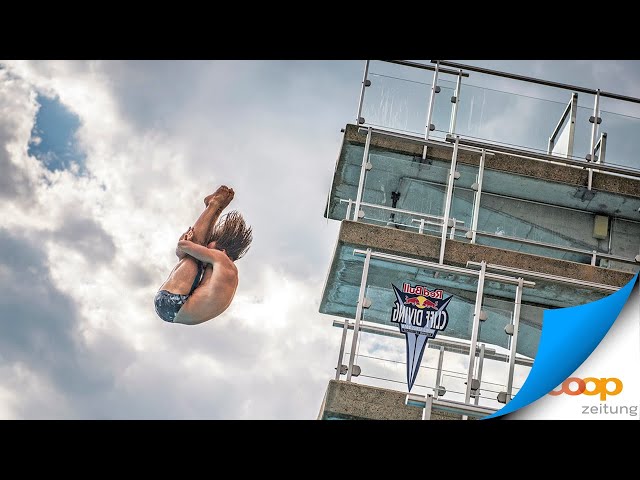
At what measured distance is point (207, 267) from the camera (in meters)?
31.6

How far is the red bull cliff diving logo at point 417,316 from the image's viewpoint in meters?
16.6

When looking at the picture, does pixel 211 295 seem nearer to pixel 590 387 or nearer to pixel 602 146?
pixel 602 146

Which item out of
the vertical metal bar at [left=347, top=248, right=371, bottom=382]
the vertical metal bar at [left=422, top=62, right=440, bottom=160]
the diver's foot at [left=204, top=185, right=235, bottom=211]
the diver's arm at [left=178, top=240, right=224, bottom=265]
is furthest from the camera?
the diver's foot at [left=204, top=185, right=235, bottom=211]

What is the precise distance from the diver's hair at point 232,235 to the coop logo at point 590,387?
70.0ft

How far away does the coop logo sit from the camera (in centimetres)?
1273

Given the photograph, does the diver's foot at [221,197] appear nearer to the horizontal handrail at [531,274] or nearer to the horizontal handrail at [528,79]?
the horizontal handrail at [528,79]

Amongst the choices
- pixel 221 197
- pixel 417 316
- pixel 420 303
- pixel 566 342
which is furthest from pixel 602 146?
pixel 221 197

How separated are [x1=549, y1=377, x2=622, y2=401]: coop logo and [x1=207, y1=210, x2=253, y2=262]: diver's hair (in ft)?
70.0

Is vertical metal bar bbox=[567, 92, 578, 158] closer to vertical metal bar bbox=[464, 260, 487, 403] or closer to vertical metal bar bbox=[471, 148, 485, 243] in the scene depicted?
vertical metal bar bbox=[471, 148, 485, 243]

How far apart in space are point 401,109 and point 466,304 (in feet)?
15.3

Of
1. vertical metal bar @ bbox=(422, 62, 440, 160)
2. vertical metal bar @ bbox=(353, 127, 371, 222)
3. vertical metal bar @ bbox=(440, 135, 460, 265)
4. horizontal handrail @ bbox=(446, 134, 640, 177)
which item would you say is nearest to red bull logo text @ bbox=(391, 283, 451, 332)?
vertical metal bar @ bbox=(440, 135, 460, 265)

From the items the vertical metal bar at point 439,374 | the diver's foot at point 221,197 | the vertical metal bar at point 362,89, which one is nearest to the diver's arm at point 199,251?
the diver's foot at point 221,197

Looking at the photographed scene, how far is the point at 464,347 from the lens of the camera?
1741 centimetres
